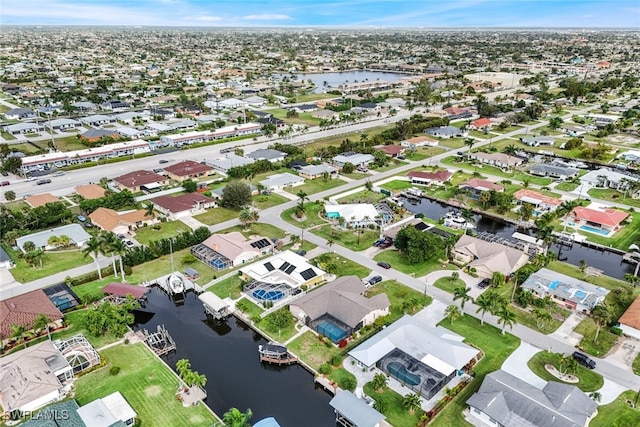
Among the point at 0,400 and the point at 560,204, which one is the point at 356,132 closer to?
the point at 560,204

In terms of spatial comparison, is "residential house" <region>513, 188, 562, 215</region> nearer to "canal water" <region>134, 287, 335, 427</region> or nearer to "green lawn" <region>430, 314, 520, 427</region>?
"green lawn" <region>430, 314, 520, 427</region>

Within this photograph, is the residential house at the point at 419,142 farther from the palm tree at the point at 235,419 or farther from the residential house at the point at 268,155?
the palm tree at the point at 235,419

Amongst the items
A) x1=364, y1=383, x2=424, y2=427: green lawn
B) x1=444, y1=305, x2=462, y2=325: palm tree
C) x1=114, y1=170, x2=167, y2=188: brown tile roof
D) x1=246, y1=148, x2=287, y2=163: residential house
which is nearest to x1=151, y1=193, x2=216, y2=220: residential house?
x1=114, y1=170, x2=167, y2=188: brown tile roof

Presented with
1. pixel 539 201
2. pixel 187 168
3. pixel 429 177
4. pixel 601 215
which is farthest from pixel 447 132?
pixel 187 168

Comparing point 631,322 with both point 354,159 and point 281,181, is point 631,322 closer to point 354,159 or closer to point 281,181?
point 281,181

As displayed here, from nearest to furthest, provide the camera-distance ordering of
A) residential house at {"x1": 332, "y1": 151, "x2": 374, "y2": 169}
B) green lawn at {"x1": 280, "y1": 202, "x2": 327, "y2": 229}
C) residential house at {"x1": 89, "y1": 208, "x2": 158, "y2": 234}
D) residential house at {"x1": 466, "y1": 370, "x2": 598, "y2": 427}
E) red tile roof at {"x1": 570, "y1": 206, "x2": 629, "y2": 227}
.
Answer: residential house at {"x1": 466, "y1": 370, "x2": 598, "y2": 427}
residential house at {"x1": 89, "y1": 208, "x2": 158, "y2": 234}
red tile roof at {"x1": 570, "y1": 206, "x2": 629, "y2": 227}
green lawn at {"x1": 280, "y1": 202, "x2": 327, "y2": 229}
residential house at {"x1": 332, "y1": 151, "x2": 374, "y2": 169}

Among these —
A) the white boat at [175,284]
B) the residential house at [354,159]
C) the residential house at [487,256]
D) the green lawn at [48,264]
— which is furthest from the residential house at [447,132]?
the green lawn at [48,264]
